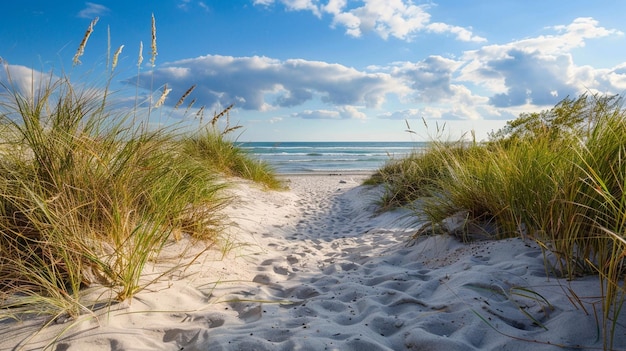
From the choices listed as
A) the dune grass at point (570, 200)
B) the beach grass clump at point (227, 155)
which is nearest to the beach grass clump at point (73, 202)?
the dune grass at point (570, 200)

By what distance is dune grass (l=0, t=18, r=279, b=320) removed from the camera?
7.86 ft

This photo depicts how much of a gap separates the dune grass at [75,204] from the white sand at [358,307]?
0.22m

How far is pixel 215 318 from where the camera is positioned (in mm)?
2441

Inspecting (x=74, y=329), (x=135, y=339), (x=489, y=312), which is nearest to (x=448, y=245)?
(x=489, y=312)

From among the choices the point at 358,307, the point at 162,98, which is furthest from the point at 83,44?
the point at 358,307

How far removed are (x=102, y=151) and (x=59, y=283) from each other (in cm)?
105

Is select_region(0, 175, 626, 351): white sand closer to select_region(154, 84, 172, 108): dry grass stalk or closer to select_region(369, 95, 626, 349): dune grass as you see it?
select_region(369, 95, 626, 349): dune grass

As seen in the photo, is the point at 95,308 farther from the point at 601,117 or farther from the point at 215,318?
the point at 601,117

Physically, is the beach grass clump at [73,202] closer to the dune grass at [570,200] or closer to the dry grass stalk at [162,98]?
the dry grass stalk at [162,98]

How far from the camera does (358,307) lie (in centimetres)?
261

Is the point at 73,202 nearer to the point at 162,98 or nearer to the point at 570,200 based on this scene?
the point at 162,98

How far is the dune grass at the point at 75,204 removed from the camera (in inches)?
94.3

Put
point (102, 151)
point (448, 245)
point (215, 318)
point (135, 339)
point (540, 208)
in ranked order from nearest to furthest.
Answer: point (135, 339) → point (215, 318) → point (540, 208) → point (102, 151) → point (448, 245)

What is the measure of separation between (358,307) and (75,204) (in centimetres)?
200
